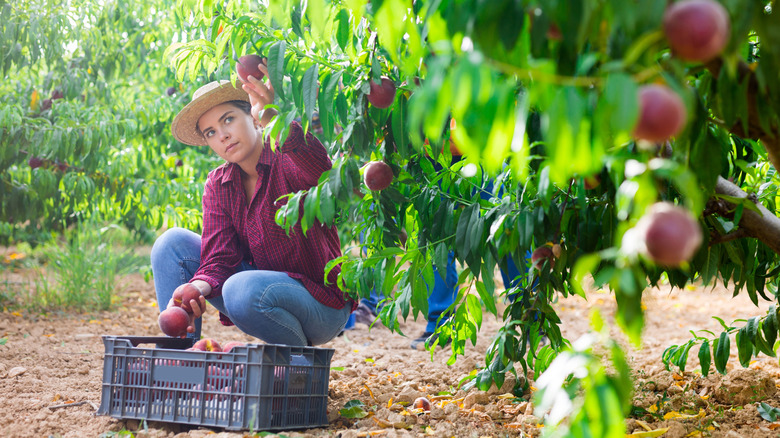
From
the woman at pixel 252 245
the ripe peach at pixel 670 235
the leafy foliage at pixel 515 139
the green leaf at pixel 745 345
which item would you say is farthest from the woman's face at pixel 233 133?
the ripe peach at pixel 670 235

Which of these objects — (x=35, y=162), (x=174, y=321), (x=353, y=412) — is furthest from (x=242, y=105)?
(x=35, y=162)

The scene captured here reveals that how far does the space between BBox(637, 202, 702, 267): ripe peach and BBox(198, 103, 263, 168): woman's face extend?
70.7 inches

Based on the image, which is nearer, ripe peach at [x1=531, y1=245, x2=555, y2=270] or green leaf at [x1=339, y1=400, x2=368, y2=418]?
ripe peach at [x1=531, y1=245, x2=555, y2=270]

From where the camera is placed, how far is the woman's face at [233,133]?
2.28 metres

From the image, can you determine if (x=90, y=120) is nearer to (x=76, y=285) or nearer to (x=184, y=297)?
(x=76, y=285)

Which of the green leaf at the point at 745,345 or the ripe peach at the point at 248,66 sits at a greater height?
the ripe peach at the point at 248,66

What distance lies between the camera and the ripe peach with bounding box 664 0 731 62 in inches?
25.7

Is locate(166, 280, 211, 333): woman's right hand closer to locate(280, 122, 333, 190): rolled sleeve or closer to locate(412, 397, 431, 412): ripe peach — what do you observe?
locate(280, 122, 333, 190): rolled sleeve

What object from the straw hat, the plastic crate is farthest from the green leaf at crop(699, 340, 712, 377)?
the straw hat

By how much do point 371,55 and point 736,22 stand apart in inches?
34.0

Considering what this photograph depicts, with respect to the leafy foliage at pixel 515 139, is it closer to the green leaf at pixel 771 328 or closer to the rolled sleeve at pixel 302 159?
the green leaf at pixel 771 328

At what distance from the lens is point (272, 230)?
2205mm

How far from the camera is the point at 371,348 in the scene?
352 centimetres

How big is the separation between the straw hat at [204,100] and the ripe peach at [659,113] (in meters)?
1.74
